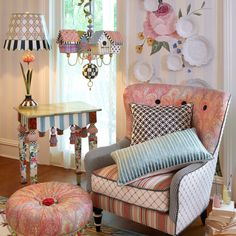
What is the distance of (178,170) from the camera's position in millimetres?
2615

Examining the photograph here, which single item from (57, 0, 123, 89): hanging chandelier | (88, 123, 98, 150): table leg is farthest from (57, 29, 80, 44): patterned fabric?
(88, 123, 98, 150): table leg

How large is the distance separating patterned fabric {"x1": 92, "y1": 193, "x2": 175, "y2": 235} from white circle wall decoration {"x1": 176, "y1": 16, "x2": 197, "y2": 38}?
4.85 feet

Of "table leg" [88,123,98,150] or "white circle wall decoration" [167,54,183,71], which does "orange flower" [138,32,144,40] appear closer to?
"white circle wall decoration" [167,54,183,71]

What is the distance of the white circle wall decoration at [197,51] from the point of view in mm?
3271

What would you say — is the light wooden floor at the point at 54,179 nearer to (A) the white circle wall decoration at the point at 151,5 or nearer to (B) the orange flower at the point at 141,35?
(B) the orange flower at the point at 141,35

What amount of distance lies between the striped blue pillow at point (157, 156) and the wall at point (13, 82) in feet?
6.42

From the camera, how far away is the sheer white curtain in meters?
3.90

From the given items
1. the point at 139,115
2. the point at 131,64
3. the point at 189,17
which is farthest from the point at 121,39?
the point at 139,115

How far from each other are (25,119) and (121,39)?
1.06 meters

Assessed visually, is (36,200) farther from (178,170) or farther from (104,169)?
(178,170)

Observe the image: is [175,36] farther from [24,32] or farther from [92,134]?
[24,32]

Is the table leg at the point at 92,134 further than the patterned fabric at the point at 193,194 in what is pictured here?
Yes

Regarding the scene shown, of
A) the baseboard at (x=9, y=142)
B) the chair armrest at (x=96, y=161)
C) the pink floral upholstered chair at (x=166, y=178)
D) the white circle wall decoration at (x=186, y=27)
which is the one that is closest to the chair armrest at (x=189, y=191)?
the pink floral upholstered chair at (x=166, y=178)

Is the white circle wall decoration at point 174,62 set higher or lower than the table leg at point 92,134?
higher
